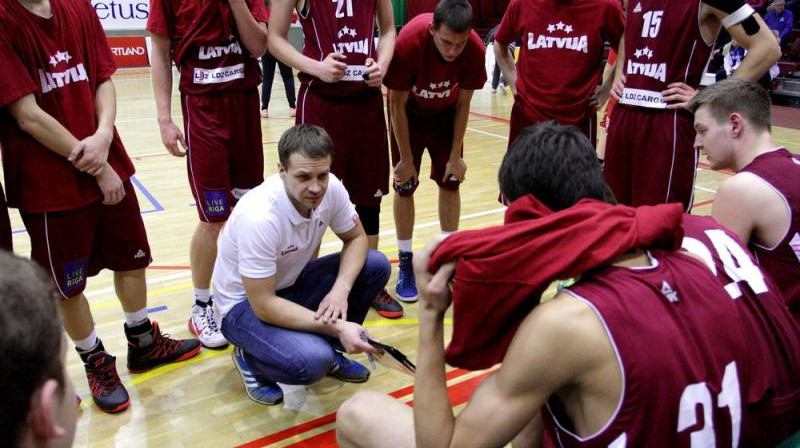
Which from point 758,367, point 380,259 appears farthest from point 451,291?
point 380,259

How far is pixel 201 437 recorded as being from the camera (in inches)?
98.1

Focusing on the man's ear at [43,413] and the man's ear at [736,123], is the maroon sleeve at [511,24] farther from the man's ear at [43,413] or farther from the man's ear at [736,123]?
the man's ear at [43,413]

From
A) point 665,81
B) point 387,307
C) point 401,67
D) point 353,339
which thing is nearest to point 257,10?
point 401,67

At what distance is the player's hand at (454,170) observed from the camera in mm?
3744

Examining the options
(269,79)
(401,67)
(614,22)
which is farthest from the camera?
(269,79)

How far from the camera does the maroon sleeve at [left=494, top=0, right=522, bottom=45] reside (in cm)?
362

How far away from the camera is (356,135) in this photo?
3.35 meters

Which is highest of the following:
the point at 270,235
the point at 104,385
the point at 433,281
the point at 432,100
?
the point at 433,281

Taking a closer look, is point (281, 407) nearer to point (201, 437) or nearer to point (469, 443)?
point (201, 437)

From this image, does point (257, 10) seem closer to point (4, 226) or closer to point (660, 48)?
point (4, 226)

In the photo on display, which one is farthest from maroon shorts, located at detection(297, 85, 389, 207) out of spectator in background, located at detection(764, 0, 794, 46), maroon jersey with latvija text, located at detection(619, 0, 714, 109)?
spectator in background, located at detection(764, 0, 794, 46)

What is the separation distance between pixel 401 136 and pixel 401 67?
1.30ft

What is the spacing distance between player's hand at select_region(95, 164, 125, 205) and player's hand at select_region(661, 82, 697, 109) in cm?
252

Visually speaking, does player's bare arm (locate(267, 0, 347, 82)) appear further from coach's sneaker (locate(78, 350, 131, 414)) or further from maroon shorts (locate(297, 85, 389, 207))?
coach's sneaker (locate(78, 350, 131, 414))
